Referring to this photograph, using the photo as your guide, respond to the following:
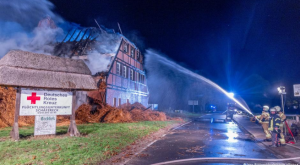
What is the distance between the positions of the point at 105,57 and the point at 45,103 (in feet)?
42.9

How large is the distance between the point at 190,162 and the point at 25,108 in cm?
695

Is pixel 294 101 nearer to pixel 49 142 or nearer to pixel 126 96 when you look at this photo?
pixel 126 96

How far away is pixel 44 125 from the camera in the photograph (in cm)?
935

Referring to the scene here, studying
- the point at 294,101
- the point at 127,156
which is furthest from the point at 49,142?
the point at 294,101

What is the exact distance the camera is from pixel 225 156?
23.2ft

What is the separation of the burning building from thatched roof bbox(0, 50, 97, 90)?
9.83 meters

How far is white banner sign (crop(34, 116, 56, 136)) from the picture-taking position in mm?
9152

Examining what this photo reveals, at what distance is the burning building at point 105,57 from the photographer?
68.6 feet

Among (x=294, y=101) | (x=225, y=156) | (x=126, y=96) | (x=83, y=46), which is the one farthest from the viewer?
(x=294, y=101)

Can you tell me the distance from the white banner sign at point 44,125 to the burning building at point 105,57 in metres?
9.94

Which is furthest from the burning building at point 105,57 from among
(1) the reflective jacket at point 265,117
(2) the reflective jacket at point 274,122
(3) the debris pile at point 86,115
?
(2) the reflective jacket at point 274,122

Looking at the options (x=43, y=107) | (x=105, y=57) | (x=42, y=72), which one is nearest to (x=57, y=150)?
(x=43, y=107)

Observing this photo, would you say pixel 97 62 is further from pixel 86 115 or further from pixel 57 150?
pixel 57 150

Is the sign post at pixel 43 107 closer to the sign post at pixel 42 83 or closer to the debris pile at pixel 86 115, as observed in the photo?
the sign post at pixel 42 83
